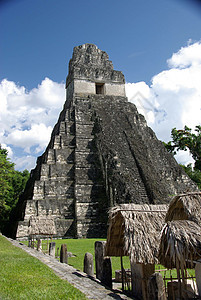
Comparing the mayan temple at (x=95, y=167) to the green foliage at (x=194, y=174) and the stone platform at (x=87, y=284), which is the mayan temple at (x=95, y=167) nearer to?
the stone platform at (x=87, y=284)

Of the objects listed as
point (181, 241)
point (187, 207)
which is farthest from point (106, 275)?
point (181, 241)

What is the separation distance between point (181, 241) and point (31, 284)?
2.83 m

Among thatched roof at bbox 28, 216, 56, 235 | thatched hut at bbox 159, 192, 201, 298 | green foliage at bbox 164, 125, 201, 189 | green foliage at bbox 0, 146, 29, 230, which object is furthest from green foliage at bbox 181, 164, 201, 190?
thatched hut at bbox 159, 192, 201, 298

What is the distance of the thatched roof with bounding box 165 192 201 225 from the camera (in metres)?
5.10

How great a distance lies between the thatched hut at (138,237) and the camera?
16.7 feet

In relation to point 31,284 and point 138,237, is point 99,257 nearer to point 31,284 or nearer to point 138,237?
point 138,237

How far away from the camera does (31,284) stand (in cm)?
509

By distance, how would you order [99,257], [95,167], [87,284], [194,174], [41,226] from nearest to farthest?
[87,284] < [99,257] < [41,226] < [95,167] < [194,174]

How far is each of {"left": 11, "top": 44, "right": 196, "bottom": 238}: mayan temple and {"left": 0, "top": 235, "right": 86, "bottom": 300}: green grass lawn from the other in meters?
5.49

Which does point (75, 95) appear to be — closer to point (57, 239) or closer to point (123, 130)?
point (123, 130)

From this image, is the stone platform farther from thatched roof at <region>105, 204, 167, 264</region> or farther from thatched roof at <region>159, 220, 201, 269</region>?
thatched roof at <region>159, 220, 201, 269</region>

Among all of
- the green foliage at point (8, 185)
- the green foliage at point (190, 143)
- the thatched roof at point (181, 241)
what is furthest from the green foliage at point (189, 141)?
the thatched roof at point (181, 241)

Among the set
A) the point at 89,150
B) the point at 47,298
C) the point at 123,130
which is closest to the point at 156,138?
the point at 123,130

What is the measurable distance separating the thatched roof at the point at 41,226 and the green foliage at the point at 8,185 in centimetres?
618
